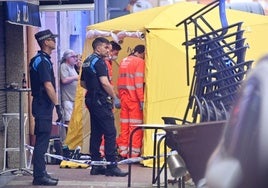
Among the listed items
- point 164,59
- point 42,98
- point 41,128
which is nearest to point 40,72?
point 42,98

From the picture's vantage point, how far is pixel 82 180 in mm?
10969

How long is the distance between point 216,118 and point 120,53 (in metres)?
6.69

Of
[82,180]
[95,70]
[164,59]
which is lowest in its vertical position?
[82,180]

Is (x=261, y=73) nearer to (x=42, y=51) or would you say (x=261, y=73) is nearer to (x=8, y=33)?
(x=42, y=51)

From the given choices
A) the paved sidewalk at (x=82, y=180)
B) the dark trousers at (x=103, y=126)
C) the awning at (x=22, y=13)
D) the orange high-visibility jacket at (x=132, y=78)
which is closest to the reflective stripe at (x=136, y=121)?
the orange high-visibility jacket at (x=132, y=78)

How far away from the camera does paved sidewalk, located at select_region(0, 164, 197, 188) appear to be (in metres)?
10.4

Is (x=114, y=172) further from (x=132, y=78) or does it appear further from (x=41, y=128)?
(x=132, y=78)

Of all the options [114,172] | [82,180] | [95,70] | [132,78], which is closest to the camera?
[95,70]

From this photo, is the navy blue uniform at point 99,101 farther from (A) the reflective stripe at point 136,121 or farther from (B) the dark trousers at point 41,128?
(A) the reflective stripe at point 136,121

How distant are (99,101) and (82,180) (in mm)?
1140

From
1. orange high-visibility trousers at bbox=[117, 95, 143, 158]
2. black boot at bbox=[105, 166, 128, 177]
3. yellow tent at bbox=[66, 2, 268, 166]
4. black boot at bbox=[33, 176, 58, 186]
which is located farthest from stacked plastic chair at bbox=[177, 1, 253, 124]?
orange high-visibility trousers at bbox=[117, 95, 143, 158]

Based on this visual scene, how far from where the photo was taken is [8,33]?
11.8 meters

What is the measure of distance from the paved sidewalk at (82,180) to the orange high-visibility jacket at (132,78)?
1.25 meters

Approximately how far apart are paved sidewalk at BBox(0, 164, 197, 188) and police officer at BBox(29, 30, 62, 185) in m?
0.28
